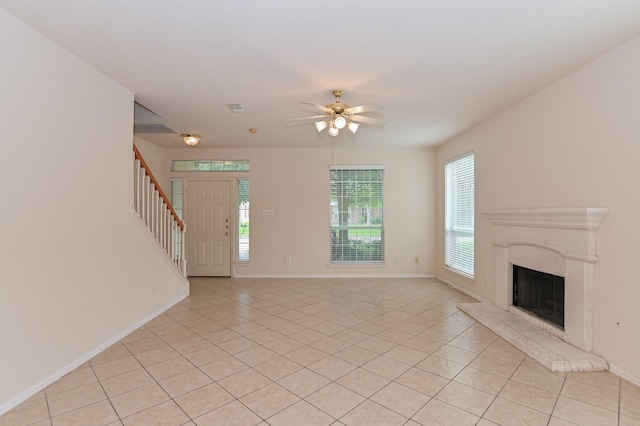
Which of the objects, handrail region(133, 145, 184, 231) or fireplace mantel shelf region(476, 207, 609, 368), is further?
handrail region(133, 145, 184, 231)

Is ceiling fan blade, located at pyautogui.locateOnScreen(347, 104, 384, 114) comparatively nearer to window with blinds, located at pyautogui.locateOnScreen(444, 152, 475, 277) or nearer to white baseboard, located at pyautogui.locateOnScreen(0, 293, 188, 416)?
window with blinds, located at pyautogui.locateOnScreen(444, 152, 475, 277)

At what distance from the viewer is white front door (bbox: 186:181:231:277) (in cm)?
638

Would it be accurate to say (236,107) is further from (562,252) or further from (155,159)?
(562,252)

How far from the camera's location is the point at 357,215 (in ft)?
21.0

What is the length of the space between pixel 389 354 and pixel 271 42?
295cm

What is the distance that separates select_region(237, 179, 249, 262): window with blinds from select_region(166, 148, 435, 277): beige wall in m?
0.17

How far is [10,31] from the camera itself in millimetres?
2145

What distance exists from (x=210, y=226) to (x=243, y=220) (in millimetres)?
688

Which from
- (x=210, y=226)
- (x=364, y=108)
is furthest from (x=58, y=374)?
(x=210, y=226)

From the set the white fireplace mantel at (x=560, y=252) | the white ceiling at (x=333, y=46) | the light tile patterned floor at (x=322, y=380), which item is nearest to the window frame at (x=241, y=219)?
the light tile patterned floor at (x=322, y=380)

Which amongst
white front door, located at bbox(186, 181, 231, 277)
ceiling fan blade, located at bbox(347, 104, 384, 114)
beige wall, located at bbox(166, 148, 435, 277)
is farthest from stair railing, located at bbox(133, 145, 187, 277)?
ceiling fan blade, located at bbox(347, 104, 384, 114)

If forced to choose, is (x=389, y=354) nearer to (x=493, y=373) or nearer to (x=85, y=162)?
(x=493, y=373)

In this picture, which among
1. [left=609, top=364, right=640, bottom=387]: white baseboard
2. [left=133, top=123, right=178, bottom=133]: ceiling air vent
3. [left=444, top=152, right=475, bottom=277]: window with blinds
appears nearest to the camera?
[left=609, top=364, right=640, bottom=387]: white baseboard

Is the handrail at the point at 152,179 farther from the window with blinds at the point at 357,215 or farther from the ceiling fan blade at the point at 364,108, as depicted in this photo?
the window with blinds at the point at 357,215
